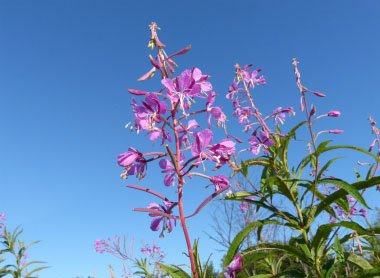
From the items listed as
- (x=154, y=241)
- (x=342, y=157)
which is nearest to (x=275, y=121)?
(x=342, y=157)

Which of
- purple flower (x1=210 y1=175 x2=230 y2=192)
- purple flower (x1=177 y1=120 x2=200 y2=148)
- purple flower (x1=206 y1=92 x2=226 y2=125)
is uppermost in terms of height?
purple flower (x1=206 y1=92 x2=226 y2=125)

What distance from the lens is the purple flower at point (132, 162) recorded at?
162 cm

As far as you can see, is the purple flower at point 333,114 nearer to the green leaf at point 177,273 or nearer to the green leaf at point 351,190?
the green leaf at point 351,190

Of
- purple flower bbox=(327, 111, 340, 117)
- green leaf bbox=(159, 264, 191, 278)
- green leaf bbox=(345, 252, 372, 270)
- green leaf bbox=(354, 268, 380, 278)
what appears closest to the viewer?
green leaf bbox=(159, 264, 191, 278)

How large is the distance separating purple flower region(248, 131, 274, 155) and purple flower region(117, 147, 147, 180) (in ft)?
4.79

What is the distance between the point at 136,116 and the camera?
5.46ft

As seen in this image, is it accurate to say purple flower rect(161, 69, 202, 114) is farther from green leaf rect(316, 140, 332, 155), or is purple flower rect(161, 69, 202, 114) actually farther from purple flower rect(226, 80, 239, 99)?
purple flower rect(226, 80, 239, 99)

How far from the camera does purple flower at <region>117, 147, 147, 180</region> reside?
1616 mm

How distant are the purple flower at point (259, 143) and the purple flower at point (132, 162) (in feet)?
4.79

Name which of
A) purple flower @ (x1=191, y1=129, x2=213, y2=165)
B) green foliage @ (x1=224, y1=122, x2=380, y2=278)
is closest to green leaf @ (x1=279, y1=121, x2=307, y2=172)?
green foliage @ (x1=224, y1=122, x2=380, y2=278)

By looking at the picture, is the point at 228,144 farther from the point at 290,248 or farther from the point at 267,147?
the point at 267,147

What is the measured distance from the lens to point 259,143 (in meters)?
2.89

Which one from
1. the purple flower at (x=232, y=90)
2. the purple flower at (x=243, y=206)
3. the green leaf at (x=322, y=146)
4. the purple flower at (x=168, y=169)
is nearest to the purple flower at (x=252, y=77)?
the purple flower at (x=232, y=90)

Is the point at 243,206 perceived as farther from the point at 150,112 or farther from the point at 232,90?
the point at 150,112
